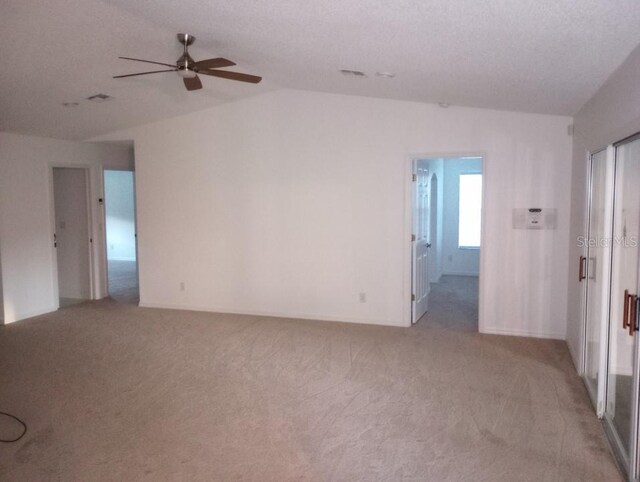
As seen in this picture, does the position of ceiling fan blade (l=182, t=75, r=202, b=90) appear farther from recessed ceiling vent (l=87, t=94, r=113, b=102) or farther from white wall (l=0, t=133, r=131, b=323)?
white wall (l=0, t=133, r=131, b=323)

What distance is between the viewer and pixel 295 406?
3.78m

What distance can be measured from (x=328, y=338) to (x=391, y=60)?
3053mm

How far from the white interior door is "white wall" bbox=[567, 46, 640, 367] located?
1.66m

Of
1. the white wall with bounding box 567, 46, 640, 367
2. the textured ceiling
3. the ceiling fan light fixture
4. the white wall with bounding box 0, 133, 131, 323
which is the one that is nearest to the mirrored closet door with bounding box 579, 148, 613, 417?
the white wall with bounding box 567, 46, 640, 367

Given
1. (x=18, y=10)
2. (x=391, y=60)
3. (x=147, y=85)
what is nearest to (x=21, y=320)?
(x=147, y=85)

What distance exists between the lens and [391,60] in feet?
12.1

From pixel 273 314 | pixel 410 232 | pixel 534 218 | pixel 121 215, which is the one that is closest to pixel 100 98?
pixel 273 314

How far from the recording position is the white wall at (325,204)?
540cm

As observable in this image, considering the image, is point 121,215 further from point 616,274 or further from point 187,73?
point 616,274

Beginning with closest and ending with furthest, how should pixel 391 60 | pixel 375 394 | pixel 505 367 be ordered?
pixel 391 60 → pixel 375 394 → pixel 505 367

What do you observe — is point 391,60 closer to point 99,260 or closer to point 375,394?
point 375,394

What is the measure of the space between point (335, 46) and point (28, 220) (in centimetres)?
498

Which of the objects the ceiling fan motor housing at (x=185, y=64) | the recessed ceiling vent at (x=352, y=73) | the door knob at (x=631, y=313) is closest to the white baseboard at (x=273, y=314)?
the recessed ceiling vent at (x=352, y=73)

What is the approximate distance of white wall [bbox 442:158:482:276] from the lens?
9453 millimetres
